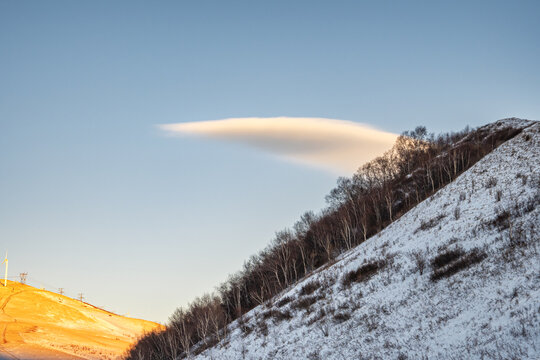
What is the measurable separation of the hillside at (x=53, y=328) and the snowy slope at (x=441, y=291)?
1442 inches

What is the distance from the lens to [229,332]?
54562 millimetres

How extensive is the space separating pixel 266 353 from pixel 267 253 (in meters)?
55.9

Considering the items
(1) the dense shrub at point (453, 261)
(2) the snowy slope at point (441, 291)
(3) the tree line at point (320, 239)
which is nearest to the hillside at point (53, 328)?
(3) the tree line at point (320, 239)

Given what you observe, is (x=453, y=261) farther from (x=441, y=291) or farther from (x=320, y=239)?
(x=320, y=239)

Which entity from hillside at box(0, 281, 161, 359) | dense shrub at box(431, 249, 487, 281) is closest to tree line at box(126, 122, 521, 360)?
hillside at box(0, 281, 161, 359)

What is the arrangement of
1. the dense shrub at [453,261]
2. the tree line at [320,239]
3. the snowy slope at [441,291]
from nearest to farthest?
the snowy slope at [441,291] → the dense shrub at [453,261] → the tree line at [320,239]

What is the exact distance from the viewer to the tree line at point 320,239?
66.3 meters

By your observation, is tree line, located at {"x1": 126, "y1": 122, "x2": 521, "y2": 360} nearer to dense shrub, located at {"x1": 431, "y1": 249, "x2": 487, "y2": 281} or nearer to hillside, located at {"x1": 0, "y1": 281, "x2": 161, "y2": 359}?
hillside, located at {"x1": 0, "y1": 281, "x2": 161, "y2": 359}

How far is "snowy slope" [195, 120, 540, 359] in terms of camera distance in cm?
1877

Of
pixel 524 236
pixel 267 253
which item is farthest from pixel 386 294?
pixel 267 253

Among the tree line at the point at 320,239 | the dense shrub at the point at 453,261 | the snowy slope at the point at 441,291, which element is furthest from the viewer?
the tree line at the point at 320,239

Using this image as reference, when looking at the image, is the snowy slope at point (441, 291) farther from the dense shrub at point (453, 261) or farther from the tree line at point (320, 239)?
the tree line at point (320, 239)

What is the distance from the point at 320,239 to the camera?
77.6m

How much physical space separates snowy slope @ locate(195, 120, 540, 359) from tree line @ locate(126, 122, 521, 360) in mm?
16667
